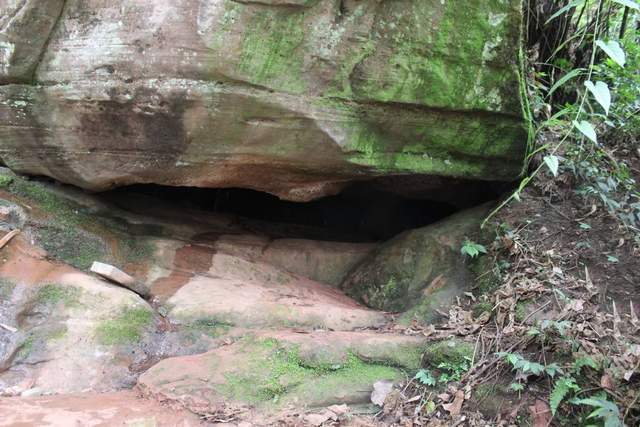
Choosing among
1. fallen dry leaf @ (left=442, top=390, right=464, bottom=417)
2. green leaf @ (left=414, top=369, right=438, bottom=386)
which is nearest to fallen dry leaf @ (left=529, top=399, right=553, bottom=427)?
fallen dry leaf @ (left=442, top=390, right=464, bottom=417)

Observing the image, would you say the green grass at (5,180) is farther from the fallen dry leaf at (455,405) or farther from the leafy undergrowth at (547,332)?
the fallen dry leaf at (455,405)

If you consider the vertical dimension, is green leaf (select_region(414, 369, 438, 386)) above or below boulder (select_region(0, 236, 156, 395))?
above

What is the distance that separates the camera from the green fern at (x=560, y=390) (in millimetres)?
2854

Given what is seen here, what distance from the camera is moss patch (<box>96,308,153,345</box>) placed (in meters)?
3.75

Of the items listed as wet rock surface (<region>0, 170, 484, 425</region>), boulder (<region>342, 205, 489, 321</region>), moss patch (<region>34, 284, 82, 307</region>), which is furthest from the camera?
boulder (<region>342, 205, 489, 321</region>)

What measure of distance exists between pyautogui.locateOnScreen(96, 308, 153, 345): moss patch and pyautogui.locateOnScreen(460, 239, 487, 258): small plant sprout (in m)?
2.69

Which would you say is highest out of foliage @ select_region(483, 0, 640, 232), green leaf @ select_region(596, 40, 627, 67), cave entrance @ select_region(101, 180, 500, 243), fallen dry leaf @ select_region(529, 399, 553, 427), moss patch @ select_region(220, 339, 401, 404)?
green leaf @ select_region(596, 40, 627, 67)

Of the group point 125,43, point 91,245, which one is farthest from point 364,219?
point 125,43

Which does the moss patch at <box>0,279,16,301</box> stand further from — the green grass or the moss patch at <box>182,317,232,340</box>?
the moss patch at <box>182,317,232,340</box>

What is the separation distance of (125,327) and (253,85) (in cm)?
210

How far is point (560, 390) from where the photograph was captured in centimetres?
289

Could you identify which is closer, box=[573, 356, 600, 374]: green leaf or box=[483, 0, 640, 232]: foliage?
box=[573, 356, 600, 374]: green leaf

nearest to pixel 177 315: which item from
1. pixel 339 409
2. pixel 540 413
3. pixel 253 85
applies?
pixel 339 409

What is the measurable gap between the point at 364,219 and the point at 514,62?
3667mm
